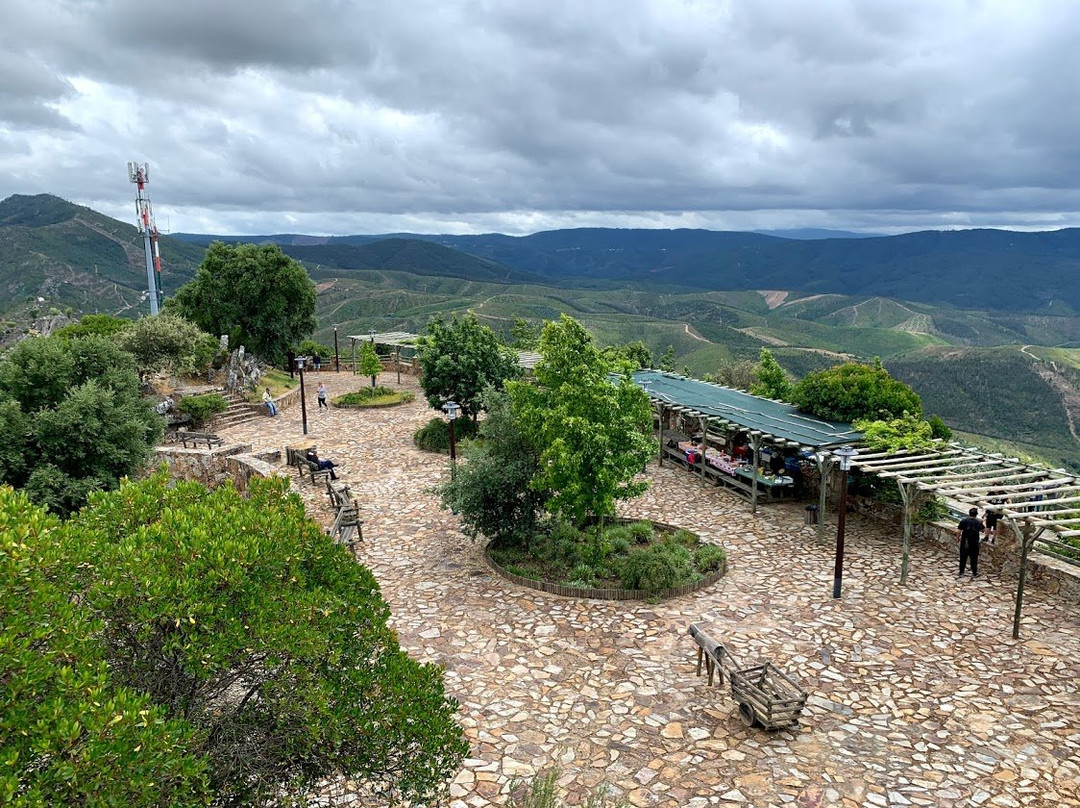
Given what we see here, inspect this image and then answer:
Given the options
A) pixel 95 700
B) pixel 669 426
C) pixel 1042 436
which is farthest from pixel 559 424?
pixel 1042 436

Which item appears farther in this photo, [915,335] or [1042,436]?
[915,335]

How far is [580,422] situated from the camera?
12.4m

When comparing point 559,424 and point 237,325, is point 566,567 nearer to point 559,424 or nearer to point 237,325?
point 559,424

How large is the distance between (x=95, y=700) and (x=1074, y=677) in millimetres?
11982

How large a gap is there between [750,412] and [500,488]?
28.1 ft

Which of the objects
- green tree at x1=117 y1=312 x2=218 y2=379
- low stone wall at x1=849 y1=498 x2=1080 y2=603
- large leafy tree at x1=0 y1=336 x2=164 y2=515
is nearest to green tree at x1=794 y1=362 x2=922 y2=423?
low stone wall at x1=849 y1=498 x2=1080 y2=603

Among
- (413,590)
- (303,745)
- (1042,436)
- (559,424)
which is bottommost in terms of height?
(1042,436)

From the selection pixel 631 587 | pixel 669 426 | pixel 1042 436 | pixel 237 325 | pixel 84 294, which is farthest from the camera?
pixel 84 294

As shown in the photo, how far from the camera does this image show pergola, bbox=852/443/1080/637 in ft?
39.3

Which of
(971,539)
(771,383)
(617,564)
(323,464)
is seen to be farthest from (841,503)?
(771,383)

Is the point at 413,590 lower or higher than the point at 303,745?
lower

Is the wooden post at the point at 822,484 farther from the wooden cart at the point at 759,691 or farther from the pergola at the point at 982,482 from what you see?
the wooden cart at the point at 759,691

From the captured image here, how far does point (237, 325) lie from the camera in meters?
34.0

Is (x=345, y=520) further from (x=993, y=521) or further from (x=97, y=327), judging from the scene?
(x=97, y=327)
